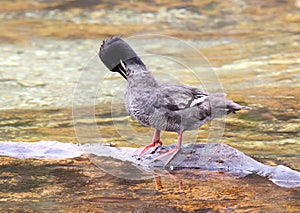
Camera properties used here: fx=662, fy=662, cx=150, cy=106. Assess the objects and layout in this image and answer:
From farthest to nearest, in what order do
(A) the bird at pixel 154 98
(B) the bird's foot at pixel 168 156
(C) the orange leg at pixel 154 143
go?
1. (C) the orange leg at pixel 154 143
2. (B) the bird's foot at pixel 168 156
3. (A) the bird at pixel 154 98

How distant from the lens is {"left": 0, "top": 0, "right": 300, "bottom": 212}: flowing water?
4781 millimetres

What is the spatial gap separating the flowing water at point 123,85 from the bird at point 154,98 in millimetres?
452

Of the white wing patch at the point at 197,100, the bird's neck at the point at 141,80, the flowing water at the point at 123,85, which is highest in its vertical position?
the bird's neck at the point at 141,80

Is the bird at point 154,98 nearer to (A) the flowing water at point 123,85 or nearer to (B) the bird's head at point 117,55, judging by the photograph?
(B) the bird's head at point 117,55

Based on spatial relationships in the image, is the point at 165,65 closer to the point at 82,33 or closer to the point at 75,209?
the point at 82,33

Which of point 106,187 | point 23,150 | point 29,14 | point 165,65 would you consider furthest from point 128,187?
point 29,14

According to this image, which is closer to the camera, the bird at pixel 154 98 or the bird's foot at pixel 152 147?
the bird at pixel 154 98

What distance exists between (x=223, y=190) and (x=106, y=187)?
87cm

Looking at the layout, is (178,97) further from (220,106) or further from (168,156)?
(168,156)

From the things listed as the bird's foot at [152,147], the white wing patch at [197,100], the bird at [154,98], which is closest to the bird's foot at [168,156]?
the bird at [154,98]

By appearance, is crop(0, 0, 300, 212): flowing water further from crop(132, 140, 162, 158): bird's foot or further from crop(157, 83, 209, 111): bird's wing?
crop(157, 83, 209, 111): bird's wing

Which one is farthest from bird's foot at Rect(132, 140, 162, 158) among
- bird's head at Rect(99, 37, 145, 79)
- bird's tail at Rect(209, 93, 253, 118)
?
bird's head at Rect(99, 37, 145, 79)

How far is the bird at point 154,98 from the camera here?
495 cm

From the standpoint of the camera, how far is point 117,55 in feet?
16.6
